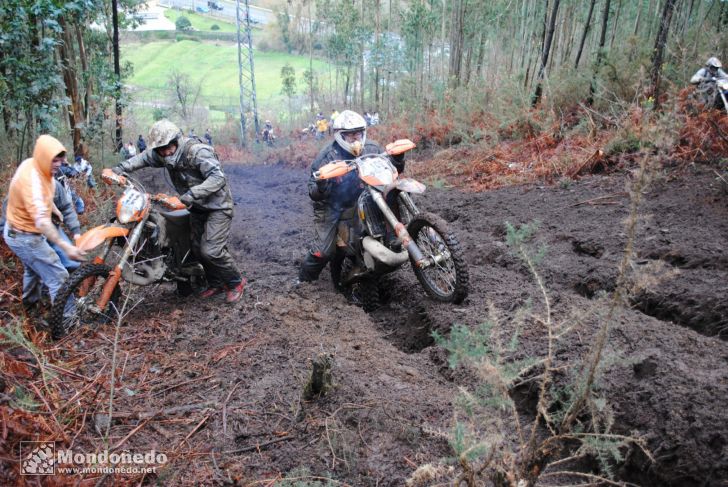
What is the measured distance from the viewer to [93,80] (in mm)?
14227

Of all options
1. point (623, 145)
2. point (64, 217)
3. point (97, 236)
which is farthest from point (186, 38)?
point (97, 236)

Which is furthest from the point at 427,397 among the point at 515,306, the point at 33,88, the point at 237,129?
the point at 237,129

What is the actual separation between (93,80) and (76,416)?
13.8 meters

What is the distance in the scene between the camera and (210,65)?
A: 224 feet

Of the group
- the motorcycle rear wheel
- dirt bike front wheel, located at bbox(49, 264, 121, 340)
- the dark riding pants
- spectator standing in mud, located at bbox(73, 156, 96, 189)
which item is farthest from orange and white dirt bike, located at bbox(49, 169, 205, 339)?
spectator standing in mud, located at bbox(73, 156, 96, 189)

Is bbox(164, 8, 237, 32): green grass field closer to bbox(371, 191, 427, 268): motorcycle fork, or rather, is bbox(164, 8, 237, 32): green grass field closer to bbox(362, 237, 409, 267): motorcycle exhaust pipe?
bbox(371, 191, 427, 268): motorcycle fork

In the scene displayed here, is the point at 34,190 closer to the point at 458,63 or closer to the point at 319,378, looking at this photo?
the point at 319,378

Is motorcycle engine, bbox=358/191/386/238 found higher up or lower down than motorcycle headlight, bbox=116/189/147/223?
lower down

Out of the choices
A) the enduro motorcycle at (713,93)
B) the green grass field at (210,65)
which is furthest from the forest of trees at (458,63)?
the green grass field at (210,65)

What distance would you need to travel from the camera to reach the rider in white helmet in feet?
26.6

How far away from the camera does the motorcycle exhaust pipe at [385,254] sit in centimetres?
514

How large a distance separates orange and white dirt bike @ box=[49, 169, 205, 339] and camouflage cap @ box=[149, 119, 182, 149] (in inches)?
20.3

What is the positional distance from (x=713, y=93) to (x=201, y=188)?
27.5 ft

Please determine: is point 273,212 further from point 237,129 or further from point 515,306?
point 237,129
